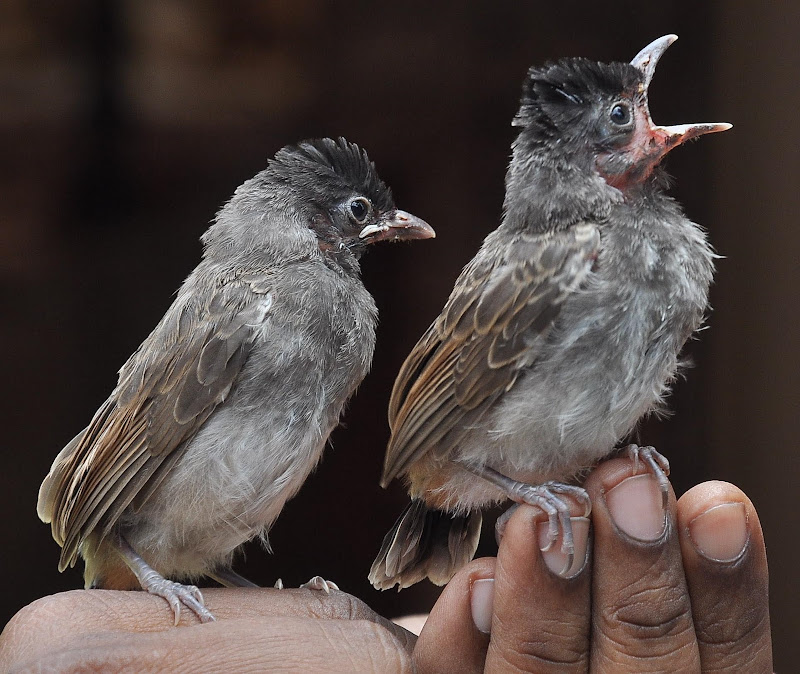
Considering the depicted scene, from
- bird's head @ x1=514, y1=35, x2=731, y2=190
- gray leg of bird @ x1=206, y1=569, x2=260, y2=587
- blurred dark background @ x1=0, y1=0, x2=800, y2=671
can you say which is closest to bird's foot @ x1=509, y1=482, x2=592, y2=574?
bird's head @ x1=514, y1=35, x2=731, y2=190

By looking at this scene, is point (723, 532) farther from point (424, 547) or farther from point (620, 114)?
point (620, 114)

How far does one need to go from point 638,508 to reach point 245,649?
617 mm

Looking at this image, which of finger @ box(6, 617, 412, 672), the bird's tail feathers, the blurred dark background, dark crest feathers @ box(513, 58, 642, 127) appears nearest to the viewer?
finger @ box(6, 617, 412, 672)

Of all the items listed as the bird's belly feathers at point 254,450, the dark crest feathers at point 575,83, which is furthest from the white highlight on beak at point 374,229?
the dark crest feathers at point 575,83

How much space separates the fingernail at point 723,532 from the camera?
1200mm

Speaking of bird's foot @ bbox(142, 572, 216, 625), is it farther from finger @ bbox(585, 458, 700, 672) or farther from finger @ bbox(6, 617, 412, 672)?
finger @ bbox(585, 458, 700, 672)

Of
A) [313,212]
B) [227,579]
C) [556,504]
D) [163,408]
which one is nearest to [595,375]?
[556,504]

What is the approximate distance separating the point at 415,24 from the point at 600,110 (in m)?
1.12

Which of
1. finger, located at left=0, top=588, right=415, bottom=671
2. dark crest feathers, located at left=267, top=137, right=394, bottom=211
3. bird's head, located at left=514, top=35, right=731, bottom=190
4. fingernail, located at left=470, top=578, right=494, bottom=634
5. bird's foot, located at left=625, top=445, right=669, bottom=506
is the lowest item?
finger, located at left=0, top=588, right=415, bottom=671

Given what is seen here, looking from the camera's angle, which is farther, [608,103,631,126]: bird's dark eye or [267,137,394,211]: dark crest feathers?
[267,137,394,211]: dark crest feathers

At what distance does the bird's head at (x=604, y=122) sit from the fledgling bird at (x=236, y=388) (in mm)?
367

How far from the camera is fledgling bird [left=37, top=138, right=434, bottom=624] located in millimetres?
1381

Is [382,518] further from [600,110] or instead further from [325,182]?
[600,110]

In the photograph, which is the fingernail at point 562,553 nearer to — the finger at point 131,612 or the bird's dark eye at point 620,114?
the finger at point 131,612
